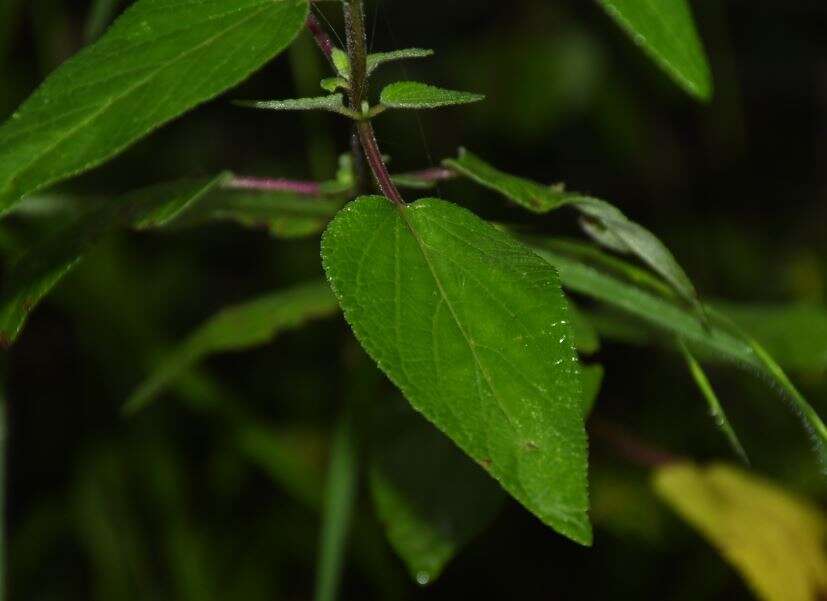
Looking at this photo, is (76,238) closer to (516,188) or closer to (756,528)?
(516,188)

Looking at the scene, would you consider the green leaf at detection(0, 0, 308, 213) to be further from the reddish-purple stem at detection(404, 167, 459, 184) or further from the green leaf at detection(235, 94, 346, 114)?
the reddish-purple stem at detection(404, 167, 459, 184)

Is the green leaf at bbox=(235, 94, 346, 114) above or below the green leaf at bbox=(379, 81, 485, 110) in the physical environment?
above

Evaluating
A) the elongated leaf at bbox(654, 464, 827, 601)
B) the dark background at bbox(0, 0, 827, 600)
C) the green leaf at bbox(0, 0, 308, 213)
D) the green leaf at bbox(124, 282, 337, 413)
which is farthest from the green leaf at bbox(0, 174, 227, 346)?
the elongated leaf at bbox(654, 464, 827, 601)

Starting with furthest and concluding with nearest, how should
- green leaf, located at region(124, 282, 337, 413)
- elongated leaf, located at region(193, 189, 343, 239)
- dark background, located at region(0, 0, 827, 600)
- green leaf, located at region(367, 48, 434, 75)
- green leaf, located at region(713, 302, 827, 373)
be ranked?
dark background, located at region(0, 0, 827, 600) → green leaf, located at region(713, 302, 827, 373) → green leaf, located at region(124, 282, 337, 413) → elongated leaf, located at region(193, 189, 343, 239) → green leaf, located at region(367, 48, 434, 75)

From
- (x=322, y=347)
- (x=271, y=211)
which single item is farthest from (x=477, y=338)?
(x=322, y=347)

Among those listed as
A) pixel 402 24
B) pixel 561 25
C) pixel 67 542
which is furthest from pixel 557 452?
pixel 402 24

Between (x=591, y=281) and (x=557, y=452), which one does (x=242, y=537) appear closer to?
(x=591, y=281)

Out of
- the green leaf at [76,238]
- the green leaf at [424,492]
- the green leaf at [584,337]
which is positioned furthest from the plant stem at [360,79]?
the green leaf at [424,492]
